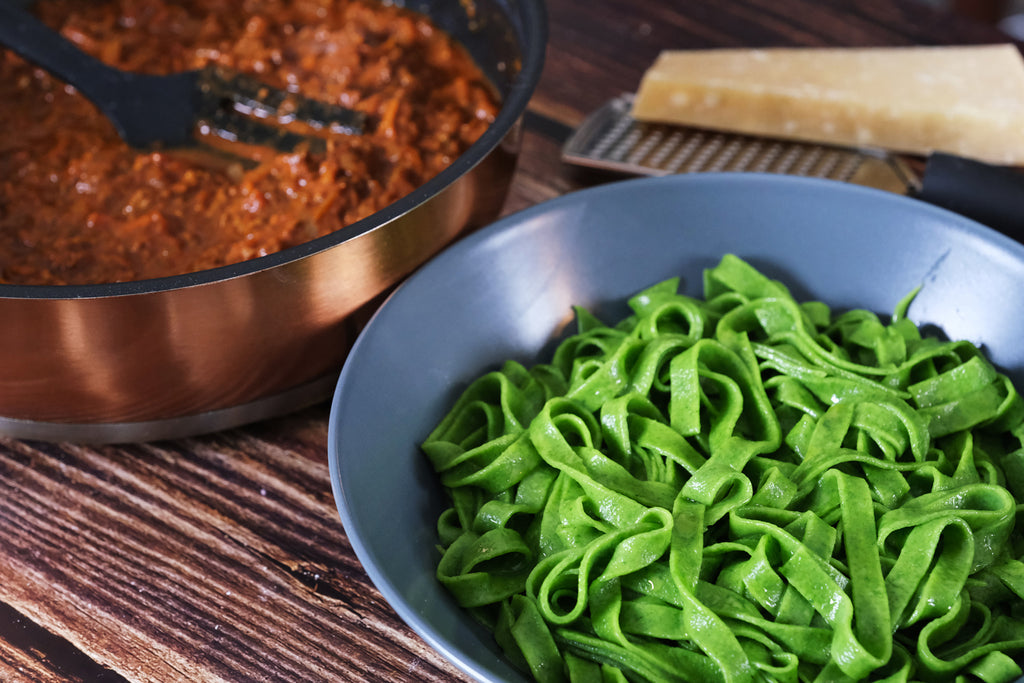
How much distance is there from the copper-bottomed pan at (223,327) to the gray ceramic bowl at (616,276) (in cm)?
8

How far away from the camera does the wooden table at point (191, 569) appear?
1.43 m

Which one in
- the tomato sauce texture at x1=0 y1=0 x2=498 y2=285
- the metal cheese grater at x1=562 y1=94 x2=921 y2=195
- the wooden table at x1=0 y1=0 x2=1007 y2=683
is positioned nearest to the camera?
the wooden table at x1=0 y1=0 x2=1007 y2=683

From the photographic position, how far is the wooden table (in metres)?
1.43

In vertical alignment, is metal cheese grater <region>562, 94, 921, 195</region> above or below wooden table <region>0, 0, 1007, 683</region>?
above

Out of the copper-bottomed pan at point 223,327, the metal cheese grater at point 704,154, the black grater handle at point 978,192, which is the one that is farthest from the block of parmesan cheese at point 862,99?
the copper-bottomed pan at point 223,327

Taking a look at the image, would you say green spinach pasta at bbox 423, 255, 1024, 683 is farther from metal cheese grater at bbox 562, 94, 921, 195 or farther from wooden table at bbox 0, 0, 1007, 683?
metal cheese grater at bbox 562, 94, 921, 195

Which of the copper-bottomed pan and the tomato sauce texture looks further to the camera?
the tomato sauce texture

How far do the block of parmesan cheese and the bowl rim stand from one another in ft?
1.88

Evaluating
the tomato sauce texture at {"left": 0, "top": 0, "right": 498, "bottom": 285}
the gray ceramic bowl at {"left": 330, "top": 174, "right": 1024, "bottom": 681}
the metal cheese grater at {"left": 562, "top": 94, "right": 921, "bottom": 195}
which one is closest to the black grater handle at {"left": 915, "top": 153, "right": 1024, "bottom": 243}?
the gray ceramic bowl at {"left": 330, "top": 174, "right": 1024, "bottom": 681}

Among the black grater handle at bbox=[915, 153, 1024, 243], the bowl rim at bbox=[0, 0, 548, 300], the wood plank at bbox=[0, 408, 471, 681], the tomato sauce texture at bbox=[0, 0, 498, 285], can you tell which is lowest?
the wood plank at bbox=[0, 408, 471, 681]

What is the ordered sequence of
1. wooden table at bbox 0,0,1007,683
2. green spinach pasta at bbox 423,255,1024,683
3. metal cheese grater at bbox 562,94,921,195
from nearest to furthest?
green spinach pasta at bbox 423,255,1024,683, wooden table at bbox 0,0,1007,683, metal cheese grater at bbox 562,94,921,195

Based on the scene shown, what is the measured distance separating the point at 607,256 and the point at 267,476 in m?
0.75

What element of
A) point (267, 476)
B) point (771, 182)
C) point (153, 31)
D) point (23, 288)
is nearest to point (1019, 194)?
point (771, 182)

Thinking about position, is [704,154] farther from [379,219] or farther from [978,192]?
[379,219]
